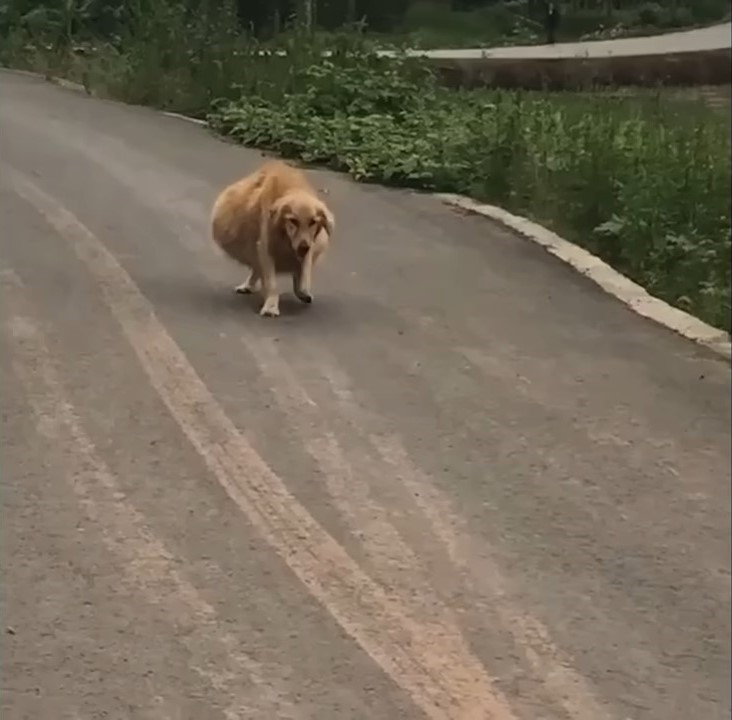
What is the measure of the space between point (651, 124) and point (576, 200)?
11 cm

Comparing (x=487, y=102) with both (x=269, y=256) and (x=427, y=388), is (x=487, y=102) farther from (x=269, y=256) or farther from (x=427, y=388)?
(x=269, y=256)

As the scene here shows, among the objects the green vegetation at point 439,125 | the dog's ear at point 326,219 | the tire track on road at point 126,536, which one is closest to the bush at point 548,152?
the green vegetation at point 439,125

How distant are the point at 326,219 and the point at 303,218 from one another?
3 centimetres

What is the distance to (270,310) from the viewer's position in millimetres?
1428

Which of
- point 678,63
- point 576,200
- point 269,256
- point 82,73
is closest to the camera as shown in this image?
point 678,63

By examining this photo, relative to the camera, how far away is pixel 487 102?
0.92 meters

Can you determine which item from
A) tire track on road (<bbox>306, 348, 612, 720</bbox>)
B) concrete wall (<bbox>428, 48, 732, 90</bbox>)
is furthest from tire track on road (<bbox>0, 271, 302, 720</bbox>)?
concrete wall (<bbox>428, 48, 732, 90</bbox>)

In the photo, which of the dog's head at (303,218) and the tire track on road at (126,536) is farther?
the dog's head at (303,218)

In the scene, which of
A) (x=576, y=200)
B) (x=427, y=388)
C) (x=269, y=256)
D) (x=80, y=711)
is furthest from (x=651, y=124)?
(x=269, y=256)

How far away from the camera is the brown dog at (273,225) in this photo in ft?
4.09

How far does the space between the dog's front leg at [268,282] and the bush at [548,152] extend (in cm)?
13

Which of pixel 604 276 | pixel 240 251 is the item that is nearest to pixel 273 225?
pixel 240 251

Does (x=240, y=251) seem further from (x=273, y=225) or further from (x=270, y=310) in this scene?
(x=273, y=225)

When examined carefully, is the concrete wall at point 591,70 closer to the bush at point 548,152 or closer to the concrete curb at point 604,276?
the bush at point 548,152
